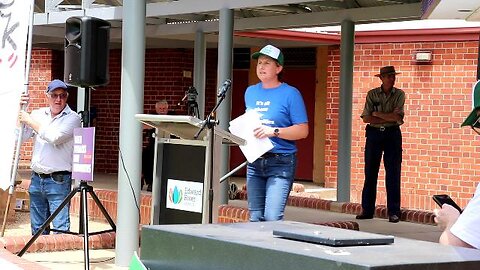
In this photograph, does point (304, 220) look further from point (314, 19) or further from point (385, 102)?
point (314, 19)

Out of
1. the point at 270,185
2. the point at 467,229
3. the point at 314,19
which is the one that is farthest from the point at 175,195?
the point at 314,19

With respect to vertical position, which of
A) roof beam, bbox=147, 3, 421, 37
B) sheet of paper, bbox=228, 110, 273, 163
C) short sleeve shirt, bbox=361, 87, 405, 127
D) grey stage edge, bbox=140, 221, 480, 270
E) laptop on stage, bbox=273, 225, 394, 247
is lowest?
grey stage edge, bbox=140, 221, 480, 270

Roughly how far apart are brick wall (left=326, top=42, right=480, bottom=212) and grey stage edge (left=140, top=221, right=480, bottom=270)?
12.1 m

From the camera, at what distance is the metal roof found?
36.3ft

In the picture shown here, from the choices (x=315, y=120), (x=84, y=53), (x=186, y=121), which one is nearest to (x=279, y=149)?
(x=186, y=121)

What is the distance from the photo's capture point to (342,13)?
38.4 feet

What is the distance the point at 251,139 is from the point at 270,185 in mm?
384

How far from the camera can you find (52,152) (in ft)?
27.4

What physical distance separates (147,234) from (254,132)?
4222 millimetres

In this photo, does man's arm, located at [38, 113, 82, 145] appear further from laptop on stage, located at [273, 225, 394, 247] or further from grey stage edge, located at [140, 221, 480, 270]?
laptop on stage, located at [273, 225, 394, 247]

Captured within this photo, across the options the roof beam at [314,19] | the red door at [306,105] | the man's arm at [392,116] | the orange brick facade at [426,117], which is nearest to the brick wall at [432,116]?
the orange brick facade at [426,117]

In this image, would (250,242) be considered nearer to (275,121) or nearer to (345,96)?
(275,121)

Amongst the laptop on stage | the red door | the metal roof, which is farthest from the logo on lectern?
the red door

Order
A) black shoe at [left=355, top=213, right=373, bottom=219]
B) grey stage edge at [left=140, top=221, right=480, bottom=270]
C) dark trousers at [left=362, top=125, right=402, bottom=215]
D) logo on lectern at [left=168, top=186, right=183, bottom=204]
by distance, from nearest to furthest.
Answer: grey stage edge at [left=140, top=221, right=480, bottom=270] → logo on lectern at [left=168, top=186, right=183, bottom=204] → dark trousers at [left=362, top=125, right=402, bottom=215] → black shoe at [left=355, top=213, right=373, bottom=219]
